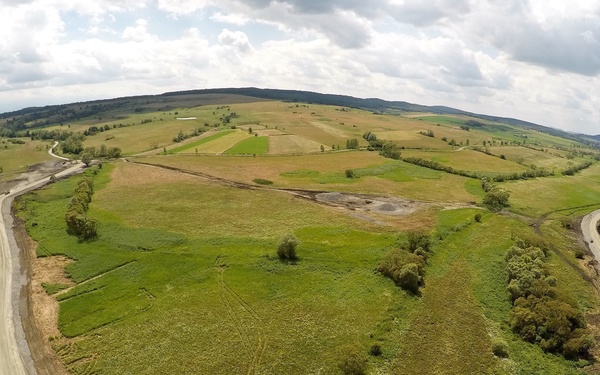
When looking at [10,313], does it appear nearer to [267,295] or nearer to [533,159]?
[267,295]

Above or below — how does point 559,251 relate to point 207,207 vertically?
below

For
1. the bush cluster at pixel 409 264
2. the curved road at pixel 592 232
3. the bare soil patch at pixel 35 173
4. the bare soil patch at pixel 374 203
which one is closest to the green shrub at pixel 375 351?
the bush cluster at pixel 409 264

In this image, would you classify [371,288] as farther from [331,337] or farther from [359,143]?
[359,143]

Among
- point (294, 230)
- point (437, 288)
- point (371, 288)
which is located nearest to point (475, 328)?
point (437, 288)

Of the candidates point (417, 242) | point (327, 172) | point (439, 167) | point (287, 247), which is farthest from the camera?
point (439, 167)

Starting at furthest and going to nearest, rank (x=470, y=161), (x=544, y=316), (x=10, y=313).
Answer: (x=470, y=161), (x=10, y=313), (x=544, y=316)

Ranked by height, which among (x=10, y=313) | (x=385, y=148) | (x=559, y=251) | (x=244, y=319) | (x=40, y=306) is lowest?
(x=10, y=313)

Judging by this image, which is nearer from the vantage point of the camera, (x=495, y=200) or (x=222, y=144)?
(x=495, y=200)

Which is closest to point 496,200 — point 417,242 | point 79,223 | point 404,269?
point 417,242
